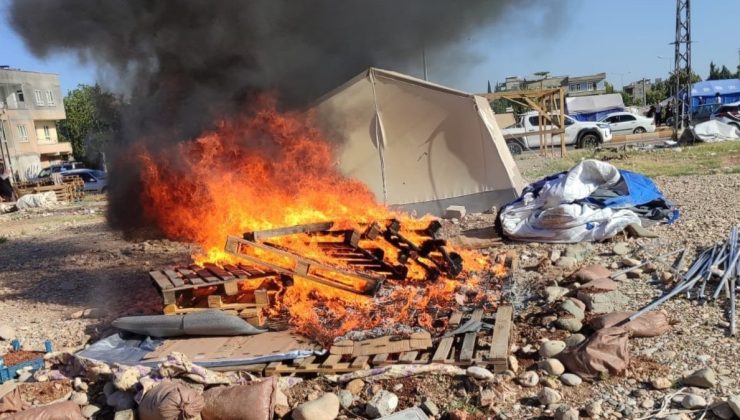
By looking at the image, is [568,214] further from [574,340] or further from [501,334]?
[501,334]

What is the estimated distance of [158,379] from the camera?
444cm

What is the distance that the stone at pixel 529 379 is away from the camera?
13.7 feet

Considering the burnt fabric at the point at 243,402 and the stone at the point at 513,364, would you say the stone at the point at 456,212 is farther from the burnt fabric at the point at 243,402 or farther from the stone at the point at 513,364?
the burnt fabric at the point at 243,402

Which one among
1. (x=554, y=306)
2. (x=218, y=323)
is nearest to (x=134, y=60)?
(x=218, y=323)

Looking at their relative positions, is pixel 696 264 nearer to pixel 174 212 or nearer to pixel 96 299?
pixel 174 212

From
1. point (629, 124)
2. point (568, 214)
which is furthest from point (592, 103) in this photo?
point (568, 214)

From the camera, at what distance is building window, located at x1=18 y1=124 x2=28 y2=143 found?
140 feet

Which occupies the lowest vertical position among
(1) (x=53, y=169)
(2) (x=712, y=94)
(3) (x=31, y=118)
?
(1) (x=53, y=169)

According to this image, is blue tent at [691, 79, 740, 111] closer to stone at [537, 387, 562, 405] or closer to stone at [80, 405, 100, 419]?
stone at [537, 387, 562, 405]

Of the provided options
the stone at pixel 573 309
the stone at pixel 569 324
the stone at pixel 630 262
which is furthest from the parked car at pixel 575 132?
the stone at pixel 569 324

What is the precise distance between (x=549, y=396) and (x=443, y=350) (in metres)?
0.98

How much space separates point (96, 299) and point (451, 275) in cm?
465

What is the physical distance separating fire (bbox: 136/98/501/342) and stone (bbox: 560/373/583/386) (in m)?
1.74

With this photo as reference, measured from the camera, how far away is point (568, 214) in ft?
26.6
